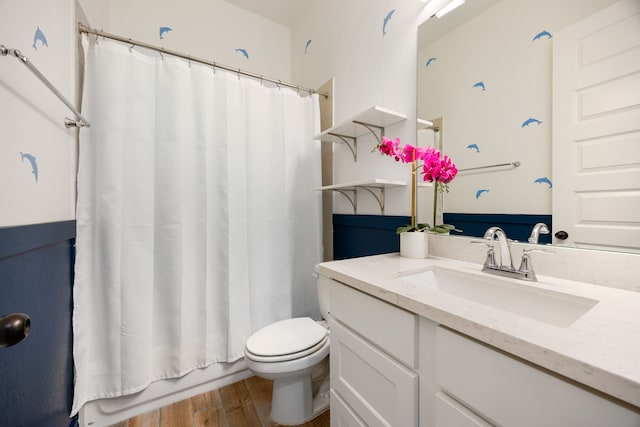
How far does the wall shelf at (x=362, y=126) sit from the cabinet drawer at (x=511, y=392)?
102 centimetres

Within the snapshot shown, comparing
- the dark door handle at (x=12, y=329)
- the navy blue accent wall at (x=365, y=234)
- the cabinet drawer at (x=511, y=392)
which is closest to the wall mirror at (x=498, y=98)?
the navy blue accent wall at (x=365, y=234)

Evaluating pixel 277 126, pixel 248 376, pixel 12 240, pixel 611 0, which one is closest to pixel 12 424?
pixel 12 240

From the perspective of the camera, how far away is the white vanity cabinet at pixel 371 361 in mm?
638

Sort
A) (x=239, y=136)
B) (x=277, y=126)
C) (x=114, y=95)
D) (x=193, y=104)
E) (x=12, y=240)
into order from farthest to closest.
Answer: (x=277, y=126) < (x=239, y=136) < (x=193, y=104) < (x=114, y=95) < (x=12, y=240)

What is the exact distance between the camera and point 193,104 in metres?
1.43

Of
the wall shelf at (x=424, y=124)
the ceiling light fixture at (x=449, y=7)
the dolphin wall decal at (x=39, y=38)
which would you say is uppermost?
the ceiling light fixture at (x=449, y=7)

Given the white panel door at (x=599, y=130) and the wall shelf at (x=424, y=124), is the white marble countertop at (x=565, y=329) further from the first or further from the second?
the wall shelf at (x=424, y=124)

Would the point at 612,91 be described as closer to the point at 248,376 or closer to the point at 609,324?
the point at 609,324

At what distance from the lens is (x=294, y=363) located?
1146 millimetres

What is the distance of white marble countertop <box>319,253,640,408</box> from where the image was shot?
35cm

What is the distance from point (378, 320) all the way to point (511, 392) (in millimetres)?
331

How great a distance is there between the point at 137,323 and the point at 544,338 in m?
1.61

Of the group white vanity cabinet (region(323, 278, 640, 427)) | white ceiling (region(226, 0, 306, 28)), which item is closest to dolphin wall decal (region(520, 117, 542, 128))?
white vanity cabinet (region(323, 278, 640, 427))

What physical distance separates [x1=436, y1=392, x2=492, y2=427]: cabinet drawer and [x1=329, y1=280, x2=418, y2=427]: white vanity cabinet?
6 cm
